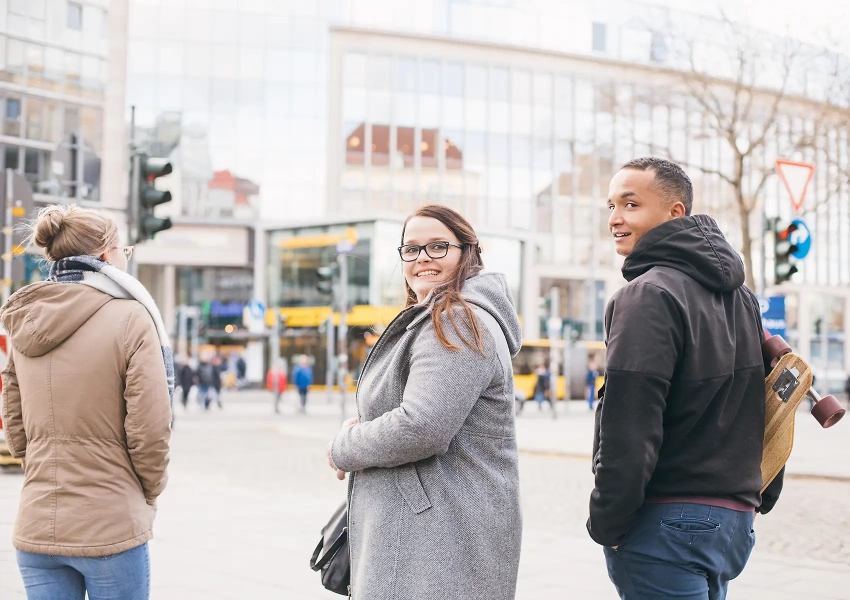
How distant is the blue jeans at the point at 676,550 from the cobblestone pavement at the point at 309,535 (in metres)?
3.56

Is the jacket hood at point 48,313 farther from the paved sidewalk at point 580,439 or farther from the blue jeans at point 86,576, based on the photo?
the paved sidewalk at point 580,439

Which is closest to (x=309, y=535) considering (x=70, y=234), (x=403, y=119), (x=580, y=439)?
(x=70, y=234)

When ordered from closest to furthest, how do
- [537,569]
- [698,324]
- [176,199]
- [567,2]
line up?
[698,324] → [537,569] → [176,199] → [567,2]

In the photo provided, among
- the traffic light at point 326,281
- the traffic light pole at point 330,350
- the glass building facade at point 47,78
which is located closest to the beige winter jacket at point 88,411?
the traffic light at point 326,281

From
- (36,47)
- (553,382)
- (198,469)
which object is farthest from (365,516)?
(36,47)

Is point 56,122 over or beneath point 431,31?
beneath

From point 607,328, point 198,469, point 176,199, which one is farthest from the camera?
point 176,199

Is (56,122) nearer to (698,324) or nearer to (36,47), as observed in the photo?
(36,47)

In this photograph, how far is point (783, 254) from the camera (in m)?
13.2

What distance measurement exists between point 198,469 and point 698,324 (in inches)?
493

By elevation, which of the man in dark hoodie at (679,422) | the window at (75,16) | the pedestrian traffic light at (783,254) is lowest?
the man in dark hoodie at (679,422)

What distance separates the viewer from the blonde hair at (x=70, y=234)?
3.29 m

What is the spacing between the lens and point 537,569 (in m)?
7.08

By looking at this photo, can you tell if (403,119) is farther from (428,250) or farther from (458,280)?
(458,280)
